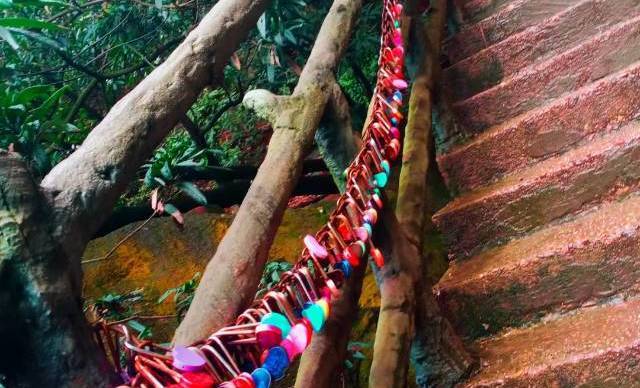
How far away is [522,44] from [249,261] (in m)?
1.66

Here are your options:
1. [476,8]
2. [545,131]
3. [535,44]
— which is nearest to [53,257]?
[545,131]

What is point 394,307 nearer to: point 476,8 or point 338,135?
point 338,135

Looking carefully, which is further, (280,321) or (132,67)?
(132,67)

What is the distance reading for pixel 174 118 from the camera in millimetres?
892

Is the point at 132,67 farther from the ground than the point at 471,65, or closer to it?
farther from the ground

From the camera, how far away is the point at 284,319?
0.73 meters

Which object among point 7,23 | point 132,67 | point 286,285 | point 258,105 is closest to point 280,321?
point 286,285

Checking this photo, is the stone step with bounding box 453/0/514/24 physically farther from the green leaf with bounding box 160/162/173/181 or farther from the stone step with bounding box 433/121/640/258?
the green leaf with bounding box 160/162/173/181

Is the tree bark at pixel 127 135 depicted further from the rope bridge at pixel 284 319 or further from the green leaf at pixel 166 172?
the green leaf at pixel 166 172

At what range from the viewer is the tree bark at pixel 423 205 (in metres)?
1.32

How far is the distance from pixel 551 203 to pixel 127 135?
45.7 inches

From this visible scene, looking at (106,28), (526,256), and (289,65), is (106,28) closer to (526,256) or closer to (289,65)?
(289,65)

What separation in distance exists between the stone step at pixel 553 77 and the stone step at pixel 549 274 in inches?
21.6

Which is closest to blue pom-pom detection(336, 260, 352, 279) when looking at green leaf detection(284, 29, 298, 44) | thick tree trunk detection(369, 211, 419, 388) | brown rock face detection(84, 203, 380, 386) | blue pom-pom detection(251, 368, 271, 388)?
thick tree trunk detection(369, 211, 419, 388)
